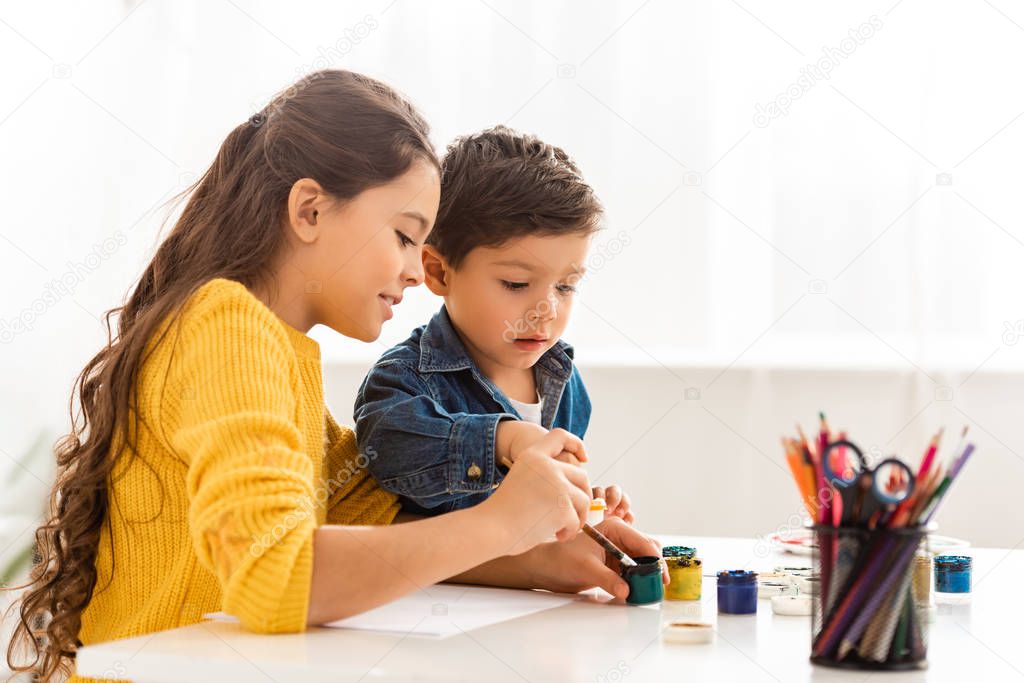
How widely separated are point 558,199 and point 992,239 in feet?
4.95

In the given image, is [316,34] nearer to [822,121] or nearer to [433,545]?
[822,121]

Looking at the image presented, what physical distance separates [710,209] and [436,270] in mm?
1318

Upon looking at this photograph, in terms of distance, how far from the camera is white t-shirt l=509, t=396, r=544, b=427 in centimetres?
145

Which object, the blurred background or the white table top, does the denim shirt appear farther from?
the blurred background

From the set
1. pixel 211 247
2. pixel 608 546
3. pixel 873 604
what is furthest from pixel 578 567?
pixel 211 247

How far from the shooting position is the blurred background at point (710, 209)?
2.51 metres

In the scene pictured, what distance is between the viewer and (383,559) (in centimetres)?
87

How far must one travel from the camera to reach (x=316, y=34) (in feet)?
9.30

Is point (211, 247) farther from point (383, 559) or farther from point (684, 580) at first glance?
point (684, 580)

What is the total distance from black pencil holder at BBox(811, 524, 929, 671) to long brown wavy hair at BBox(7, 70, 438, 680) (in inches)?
24.7

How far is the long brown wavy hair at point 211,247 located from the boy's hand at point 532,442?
30cm
